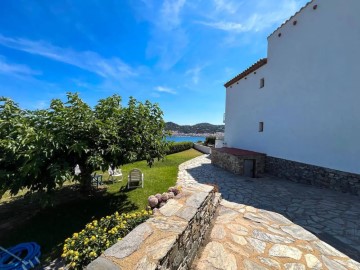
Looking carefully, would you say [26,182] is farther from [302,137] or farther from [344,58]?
[344,58]

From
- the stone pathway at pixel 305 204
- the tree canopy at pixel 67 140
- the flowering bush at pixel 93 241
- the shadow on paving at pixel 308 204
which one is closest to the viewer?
the flowering bush at pixel 93 241

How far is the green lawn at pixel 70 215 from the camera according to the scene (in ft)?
16.6

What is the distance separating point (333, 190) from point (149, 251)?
8944 millimetres

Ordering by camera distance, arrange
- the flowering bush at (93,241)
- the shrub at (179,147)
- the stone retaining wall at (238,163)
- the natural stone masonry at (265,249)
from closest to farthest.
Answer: the flowering bush at (93,241) < the natural stone masonry at (265,249) < the stone retaining wall at (238,163) < the shrub at (179,147)

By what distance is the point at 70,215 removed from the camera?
20.8ft

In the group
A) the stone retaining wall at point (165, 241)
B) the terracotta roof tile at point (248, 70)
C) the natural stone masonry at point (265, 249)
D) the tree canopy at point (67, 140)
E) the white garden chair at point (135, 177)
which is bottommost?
the natural stone masonry at point (265, 249)

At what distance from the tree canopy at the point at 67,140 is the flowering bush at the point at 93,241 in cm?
186

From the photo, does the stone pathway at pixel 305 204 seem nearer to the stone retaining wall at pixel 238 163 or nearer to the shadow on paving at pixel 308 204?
the shadow on paving at pixel 308 204

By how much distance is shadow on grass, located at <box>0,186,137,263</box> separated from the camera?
4984 mm

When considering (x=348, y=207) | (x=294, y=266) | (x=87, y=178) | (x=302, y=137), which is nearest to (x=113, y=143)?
(x=87, y=178)

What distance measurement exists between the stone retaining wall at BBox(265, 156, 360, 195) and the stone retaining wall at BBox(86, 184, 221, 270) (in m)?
6.81

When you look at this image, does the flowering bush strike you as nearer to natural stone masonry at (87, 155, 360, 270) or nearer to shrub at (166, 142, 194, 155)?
natural stone masonry at (87, 155, 360, 270)

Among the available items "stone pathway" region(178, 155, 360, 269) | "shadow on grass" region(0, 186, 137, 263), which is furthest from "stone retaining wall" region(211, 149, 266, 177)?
"shadow on grass" region(0, 186, 137, 263)

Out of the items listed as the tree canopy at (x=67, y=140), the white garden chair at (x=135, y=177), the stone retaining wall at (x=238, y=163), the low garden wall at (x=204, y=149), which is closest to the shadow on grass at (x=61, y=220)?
the white garden chair at (x=135, y=177)
